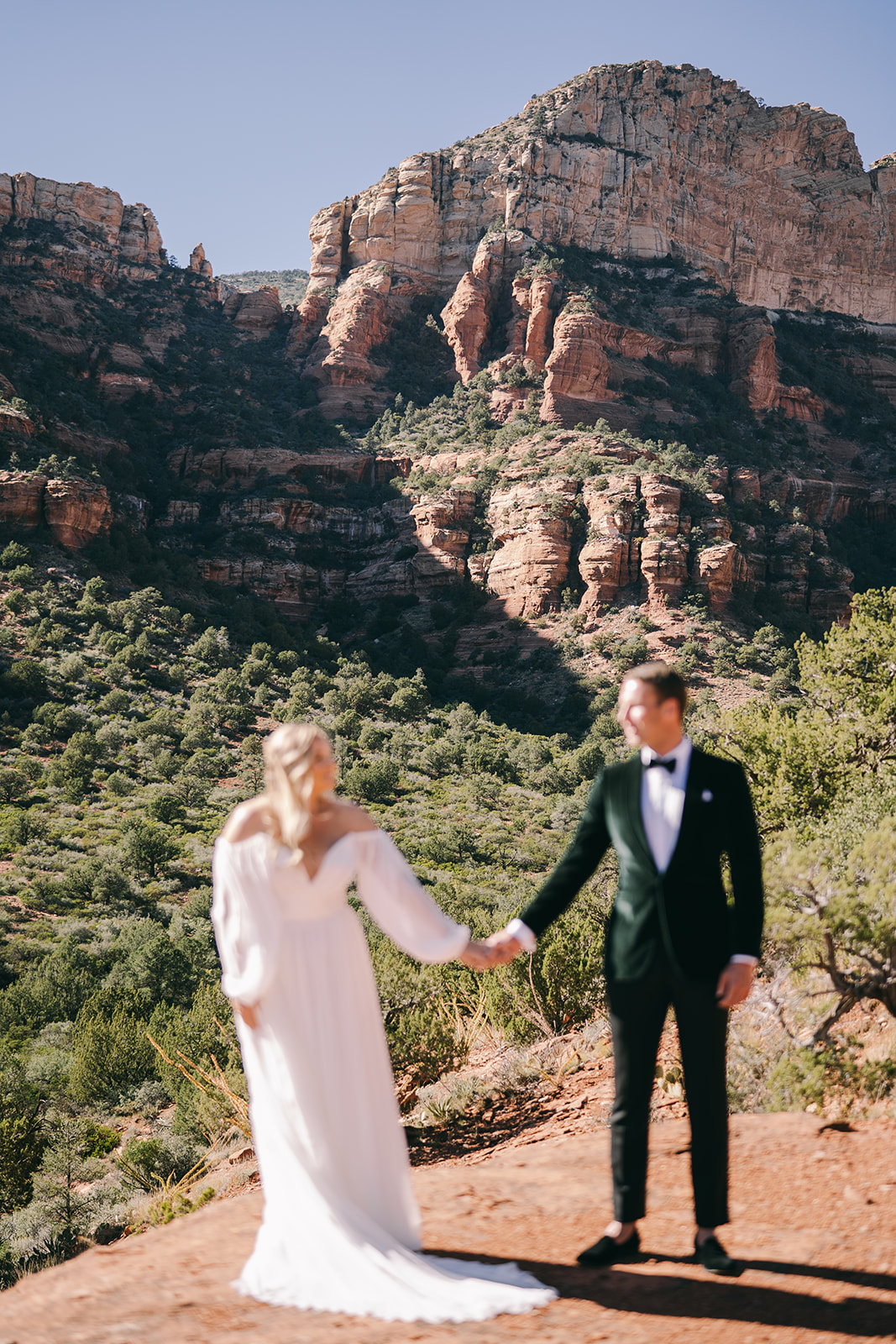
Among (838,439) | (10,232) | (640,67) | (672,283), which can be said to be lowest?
(838,439)

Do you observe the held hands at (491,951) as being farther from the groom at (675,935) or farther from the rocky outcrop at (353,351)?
the rocky outcrop at (353,351)

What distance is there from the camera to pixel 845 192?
8038 cm

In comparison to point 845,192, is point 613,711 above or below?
below

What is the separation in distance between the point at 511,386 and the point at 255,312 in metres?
25.5

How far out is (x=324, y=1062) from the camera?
8.66 feet

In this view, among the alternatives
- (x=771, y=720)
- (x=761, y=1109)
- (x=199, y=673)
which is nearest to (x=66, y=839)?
(x=199, y=673)

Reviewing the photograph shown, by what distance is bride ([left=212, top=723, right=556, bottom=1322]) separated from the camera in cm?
247

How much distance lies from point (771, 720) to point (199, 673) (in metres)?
32.6

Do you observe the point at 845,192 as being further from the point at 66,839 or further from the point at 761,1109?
the point at 761,1109

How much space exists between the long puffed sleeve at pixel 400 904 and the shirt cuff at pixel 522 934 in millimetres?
204

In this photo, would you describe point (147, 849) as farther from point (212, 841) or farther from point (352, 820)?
point (352, 820)

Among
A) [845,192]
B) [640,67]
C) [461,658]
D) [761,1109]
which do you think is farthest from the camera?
[845,192]

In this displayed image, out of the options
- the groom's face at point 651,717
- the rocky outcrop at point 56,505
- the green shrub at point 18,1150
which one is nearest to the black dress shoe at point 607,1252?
the groom's face at point 651,717

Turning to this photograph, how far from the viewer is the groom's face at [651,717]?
2598 millimetres
